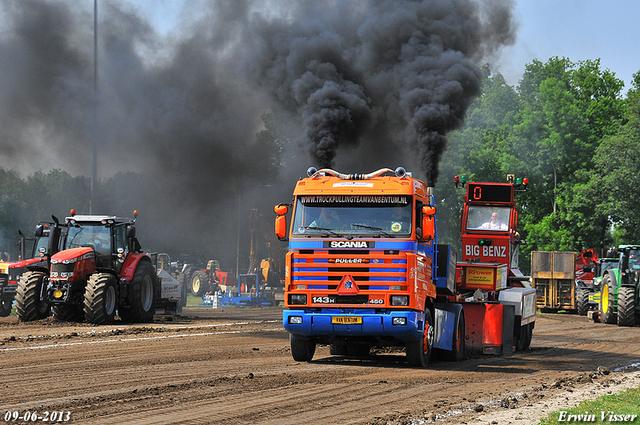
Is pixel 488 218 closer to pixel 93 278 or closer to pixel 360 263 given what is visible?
pixel 360 263

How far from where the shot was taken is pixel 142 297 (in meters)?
20.2

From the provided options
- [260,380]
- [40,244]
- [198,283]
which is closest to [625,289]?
[260,380]

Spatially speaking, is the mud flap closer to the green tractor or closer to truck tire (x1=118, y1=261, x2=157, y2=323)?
truck tire (x1=118, y1=261, x2=157, y2=323)

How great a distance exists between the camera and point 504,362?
13.2m

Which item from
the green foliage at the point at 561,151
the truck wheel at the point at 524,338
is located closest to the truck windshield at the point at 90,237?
the truck wheel at the point at 524,338

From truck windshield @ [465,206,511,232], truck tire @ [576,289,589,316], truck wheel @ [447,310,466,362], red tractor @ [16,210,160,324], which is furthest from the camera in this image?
truck tire @ [576,289,589,316]

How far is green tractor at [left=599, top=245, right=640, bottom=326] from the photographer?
23.4 meters

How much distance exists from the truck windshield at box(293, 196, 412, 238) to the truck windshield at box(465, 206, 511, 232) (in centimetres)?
876

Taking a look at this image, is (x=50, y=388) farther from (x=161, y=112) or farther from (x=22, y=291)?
(x=161, y=112)

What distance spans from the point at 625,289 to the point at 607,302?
1921 millimetres

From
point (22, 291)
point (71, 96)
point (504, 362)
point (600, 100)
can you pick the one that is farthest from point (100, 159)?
point (600, 100)

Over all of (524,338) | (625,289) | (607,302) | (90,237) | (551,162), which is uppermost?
(551,162)

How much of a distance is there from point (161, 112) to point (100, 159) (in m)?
3.74

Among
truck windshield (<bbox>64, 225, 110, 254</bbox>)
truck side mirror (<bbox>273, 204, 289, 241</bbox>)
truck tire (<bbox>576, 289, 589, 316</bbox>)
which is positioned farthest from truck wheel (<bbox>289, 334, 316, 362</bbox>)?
truck tire (<bbox>576, 289, 589, 316</bbox>)
